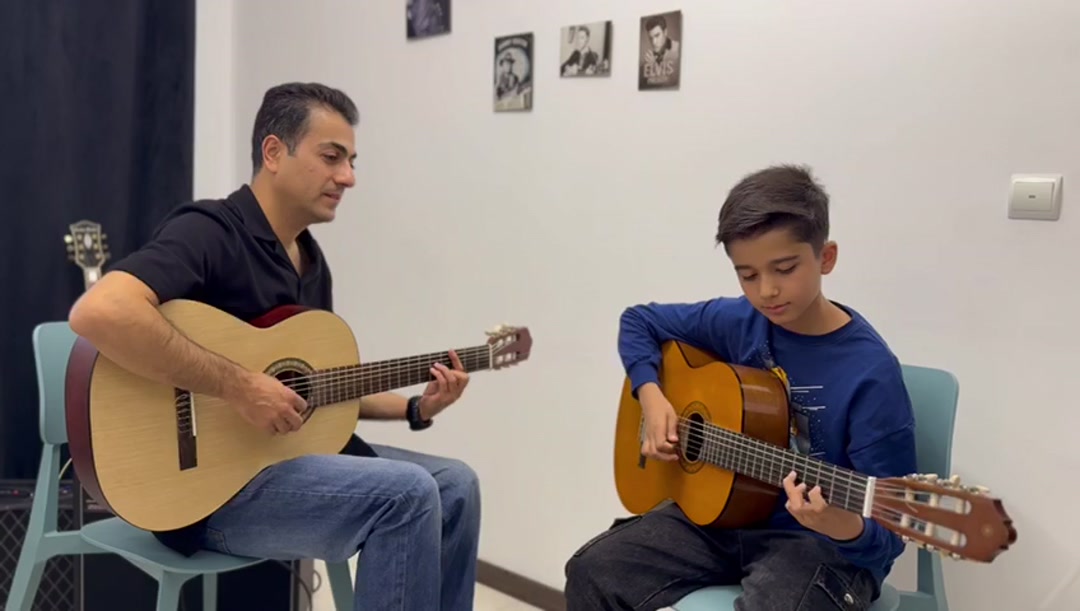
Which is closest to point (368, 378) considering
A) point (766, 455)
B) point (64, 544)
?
point (64, 544)

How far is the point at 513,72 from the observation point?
2652mm

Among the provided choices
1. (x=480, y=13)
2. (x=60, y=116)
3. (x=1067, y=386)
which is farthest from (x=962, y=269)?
(x=60, y=116)

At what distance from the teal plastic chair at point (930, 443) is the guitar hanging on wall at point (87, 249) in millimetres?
2187

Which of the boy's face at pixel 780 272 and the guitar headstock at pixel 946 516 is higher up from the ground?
the boy's face at pixel 780 272

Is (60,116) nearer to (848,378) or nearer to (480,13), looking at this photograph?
(480,13)

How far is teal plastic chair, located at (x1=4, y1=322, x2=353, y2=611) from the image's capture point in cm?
174

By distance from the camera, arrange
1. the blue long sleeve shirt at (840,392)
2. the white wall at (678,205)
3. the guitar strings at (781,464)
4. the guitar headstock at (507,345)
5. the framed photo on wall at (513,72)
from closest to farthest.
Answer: the guitar strings at (781,464)
the blue long sleeve shirt at (840,392)
the white wall at (678,205)
the guitar headstock at (507,345)
the framed photo on wall at (513,72)

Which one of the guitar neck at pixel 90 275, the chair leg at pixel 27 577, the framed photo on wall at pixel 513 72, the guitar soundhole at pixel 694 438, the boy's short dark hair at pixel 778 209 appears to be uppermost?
the framed photo on wall at pixel 513 72

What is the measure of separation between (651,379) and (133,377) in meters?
1.00

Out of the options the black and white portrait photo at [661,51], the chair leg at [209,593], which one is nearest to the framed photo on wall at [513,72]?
the black and white portrait photo at [661,51]

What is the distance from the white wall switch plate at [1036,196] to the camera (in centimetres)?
174

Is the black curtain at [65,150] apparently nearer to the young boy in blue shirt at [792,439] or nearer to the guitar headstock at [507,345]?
the guitar headstock at [507,345]

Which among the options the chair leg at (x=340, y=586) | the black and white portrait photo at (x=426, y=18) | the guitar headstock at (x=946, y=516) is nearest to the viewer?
the guitar headstock at (x=946, y=516)

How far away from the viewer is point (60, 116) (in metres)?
2.99
